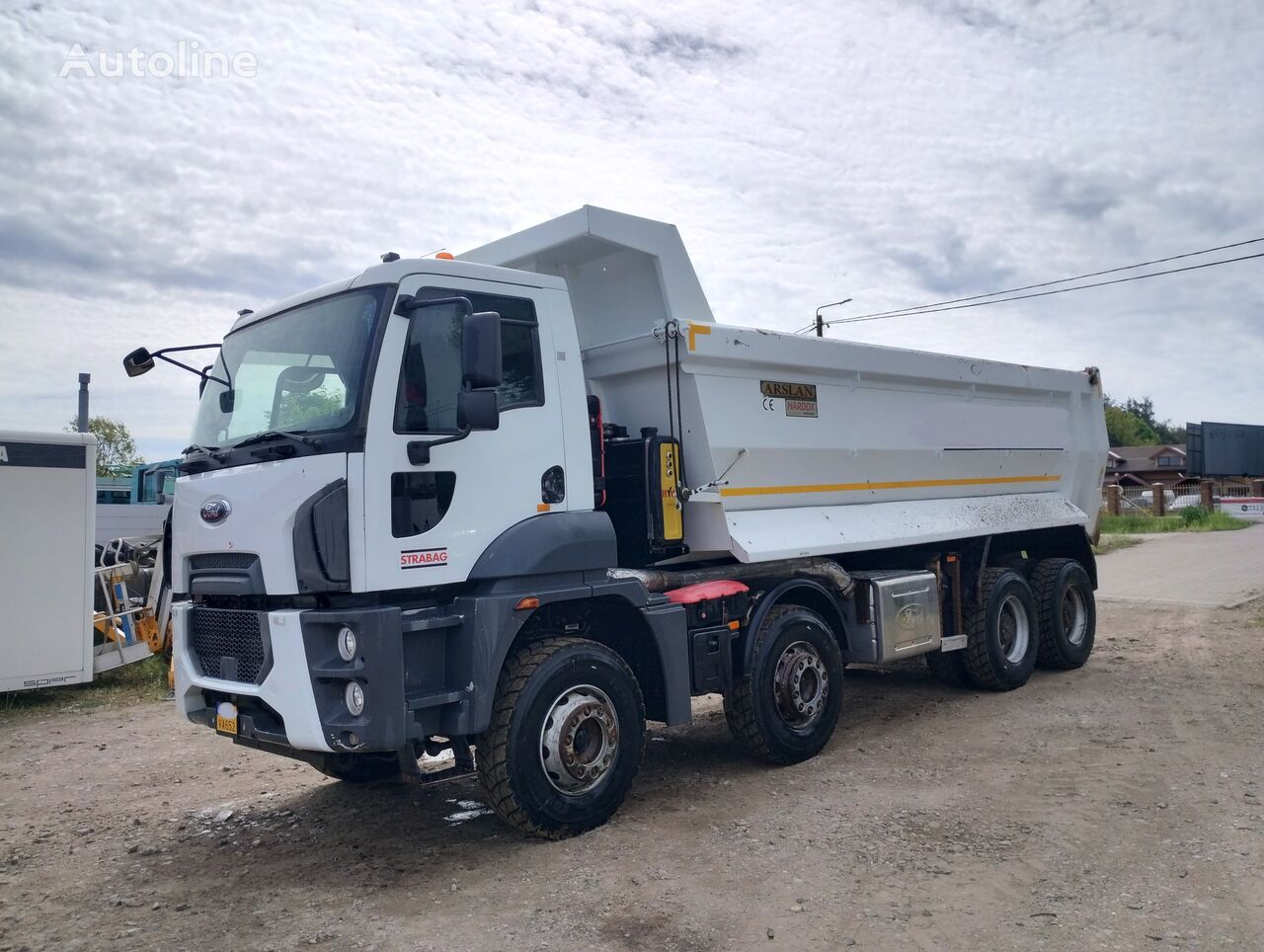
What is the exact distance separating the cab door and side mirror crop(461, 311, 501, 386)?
354 mm

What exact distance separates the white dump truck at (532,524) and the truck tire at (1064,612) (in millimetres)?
2689

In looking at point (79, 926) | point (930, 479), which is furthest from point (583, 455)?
point (930, 479)

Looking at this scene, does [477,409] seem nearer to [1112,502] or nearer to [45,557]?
[45,557]

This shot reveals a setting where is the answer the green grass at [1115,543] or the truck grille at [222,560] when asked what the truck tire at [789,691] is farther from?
the green grass at [1115,543]

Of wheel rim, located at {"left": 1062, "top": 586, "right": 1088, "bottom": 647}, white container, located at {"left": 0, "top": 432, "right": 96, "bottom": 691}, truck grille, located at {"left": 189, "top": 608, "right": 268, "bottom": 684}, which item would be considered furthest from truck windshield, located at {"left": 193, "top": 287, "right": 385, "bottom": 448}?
wheel rim, located at {"left": 1062, "top": 586, "right": 1088, "bottom": 647}

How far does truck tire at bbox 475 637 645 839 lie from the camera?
522cm

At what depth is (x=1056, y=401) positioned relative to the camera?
1098 cm

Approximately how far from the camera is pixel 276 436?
5.12m

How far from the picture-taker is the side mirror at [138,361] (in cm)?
579

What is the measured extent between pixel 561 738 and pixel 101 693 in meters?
7.76

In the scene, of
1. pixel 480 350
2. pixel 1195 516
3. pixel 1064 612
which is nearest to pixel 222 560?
pixel 480 350

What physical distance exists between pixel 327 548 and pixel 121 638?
7.95 meters

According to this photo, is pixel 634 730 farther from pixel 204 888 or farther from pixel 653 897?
pixel 204 888

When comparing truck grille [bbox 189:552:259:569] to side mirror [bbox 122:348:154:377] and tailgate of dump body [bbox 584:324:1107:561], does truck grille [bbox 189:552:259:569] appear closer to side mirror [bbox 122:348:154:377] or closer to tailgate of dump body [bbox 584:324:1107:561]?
side mirror [bbox 122:348:154:377]
